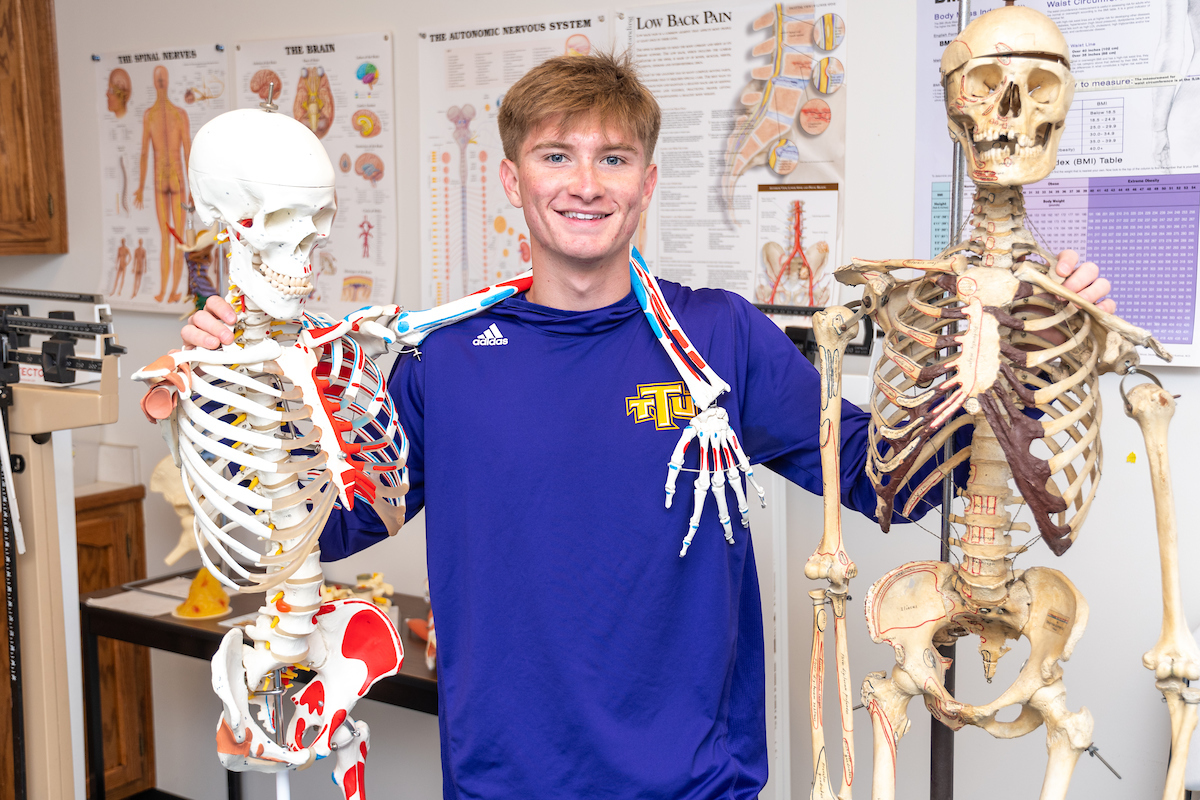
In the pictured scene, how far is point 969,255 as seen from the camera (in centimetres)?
116

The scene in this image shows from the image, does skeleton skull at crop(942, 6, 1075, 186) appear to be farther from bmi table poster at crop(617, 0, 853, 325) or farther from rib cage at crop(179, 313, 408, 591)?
bmi table poster at crop(617, 0, 853, 325)

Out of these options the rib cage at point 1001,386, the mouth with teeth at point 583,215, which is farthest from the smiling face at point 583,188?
the rib cage at point 1001,386

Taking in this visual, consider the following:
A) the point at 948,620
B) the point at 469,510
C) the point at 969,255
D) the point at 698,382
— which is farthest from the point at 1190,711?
the point at 469,510

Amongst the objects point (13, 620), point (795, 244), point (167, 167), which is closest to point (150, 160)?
point (167, 167)

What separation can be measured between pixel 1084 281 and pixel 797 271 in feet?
3.53

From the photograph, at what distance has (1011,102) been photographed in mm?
1044

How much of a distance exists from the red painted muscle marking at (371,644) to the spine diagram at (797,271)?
1.12 m

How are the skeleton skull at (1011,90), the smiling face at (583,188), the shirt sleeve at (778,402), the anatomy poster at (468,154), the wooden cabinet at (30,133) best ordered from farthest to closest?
the wooden cabinet at (30,133) < the anatomy poster at (468,154) < the shirt sleeve at (778,402) < the smiling face at (583,188) < the skeleton skull at (1011,90)

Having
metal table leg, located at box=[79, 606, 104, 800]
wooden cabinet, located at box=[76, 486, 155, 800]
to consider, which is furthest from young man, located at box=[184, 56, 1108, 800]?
wooden cabinet, located at box=[76, 486, 155, 800]

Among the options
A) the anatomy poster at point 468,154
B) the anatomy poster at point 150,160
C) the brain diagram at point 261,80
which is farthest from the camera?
the anatomy poster at point 150,160

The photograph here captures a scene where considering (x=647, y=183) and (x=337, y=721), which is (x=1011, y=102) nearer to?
(x=647, y=183)

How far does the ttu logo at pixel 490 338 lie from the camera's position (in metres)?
1.43

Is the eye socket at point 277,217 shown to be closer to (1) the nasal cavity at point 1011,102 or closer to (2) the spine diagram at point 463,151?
(1) the nasal cavity at point 1011,102

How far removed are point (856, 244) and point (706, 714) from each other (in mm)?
1103
